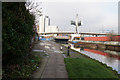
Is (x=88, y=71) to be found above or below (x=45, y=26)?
below

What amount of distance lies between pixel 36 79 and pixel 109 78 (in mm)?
4567

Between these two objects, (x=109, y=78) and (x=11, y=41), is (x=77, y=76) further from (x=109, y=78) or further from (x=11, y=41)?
(x=11, y=41)

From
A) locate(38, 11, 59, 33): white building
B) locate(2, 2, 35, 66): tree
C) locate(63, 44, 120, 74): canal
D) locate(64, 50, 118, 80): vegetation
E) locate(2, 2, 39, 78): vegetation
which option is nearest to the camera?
locate(2, 2, 35, 66): tree

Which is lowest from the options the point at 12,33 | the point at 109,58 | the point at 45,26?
the point at 109,58

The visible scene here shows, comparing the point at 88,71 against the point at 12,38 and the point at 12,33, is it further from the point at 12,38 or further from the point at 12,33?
the point at 12,33

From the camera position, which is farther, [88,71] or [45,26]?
[45,26]

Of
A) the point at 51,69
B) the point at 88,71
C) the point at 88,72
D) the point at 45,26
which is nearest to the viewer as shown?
the point at 88,72

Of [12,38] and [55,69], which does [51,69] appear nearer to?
[55,69]

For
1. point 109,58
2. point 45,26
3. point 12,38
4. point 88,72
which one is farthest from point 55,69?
point 45,26

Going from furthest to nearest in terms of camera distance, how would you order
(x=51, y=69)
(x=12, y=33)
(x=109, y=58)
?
(x=109, y=58)
(x=51, y=69)
(x=12, y=33)

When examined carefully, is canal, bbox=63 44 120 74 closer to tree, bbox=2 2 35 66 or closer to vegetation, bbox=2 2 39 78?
vegetation, bbox=2 2 39 78

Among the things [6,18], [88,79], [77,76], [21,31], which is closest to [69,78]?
[77,76]

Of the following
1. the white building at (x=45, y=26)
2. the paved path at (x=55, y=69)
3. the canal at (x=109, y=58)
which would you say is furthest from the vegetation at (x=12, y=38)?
the white building at (x=45, y=26)

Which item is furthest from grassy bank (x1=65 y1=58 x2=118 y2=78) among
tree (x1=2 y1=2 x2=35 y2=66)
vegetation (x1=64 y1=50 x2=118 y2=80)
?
tree (x1=2 y1=2 x2=35 y2=66)
